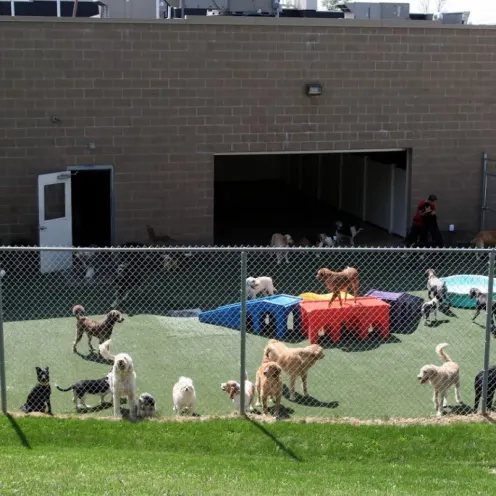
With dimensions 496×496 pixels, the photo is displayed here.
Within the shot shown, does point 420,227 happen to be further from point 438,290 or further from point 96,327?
point 96,327

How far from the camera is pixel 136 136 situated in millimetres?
20047

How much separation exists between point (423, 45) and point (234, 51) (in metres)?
4.24

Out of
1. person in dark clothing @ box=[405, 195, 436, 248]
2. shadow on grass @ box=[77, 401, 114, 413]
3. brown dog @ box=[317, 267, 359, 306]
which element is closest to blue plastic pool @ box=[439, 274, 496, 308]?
brown dog @ box=[317, 267, 359, 306]

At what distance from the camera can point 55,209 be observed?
64.8 feet

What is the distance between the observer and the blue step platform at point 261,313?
1431 cm

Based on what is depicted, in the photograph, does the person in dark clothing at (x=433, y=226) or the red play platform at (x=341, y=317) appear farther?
the person in dark clothing at (x=433, y=226)

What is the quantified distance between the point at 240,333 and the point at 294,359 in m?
0.70

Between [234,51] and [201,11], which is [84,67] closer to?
[234,51]

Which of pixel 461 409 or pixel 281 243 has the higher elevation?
pixel 281 243

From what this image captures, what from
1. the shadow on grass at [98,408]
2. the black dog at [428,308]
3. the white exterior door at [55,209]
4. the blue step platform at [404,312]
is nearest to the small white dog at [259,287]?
the blue step platform at [404,312]

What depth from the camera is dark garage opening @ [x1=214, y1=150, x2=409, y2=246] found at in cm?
2275

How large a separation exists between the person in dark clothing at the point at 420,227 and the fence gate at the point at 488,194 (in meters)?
2.30

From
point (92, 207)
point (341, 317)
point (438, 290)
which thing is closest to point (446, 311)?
point (438, 290)

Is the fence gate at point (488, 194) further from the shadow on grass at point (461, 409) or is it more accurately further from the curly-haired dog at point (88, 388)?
the curly-haired dog at point (88, 388)
